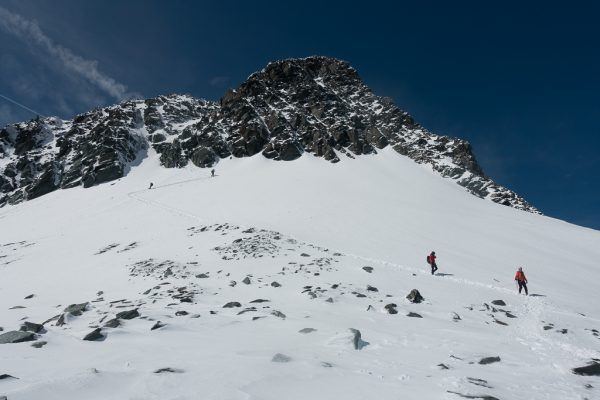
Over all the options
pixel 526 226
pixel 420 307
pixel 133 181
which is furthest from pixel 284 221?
pixel 133 181

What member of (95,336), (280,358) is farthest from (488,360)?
(95,336)

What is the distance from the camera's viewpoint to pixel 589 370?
9047 mm

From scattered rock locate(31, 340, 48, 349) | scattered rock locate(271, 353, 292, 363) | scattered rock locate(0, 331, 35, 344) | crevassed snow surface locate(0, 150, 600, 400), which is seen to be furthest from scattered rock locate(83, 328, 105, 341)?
scattered rock locate(271, 353, 292, 363)

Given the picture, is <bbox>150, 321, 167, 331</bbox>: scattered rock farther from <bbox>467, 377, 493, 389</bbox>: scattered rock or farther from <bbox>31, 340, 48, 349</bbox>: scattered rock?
<bbox>467, 377, 493, 389</bbox>: scattered rock

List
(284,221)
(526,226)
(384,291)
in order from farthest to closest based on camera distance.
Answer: (526,226) < (284,221) < (384,291)

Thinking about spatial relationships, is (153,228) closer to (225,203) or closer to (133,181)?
(225,203)

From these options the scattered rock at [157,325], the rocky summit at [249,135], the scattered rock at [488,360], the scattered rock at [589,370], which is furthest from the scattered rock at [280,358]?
the rocky summit at [249,135]

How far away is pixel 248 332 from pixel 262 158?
6619 cm

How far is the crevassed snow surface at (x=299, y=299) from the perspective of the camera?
7422 mm

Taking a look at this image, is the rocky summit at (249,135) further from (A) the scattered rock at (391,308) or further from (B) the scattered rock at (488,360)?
(B) the scattered rock at (488,360)

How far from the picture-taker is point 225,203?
4506cm

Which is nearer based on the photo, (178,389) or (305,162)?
(178,389)

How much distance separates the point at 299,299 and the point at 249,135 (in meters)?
69.8

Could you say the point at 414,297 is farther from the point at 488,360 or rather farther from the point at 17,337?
the point at 17,337
